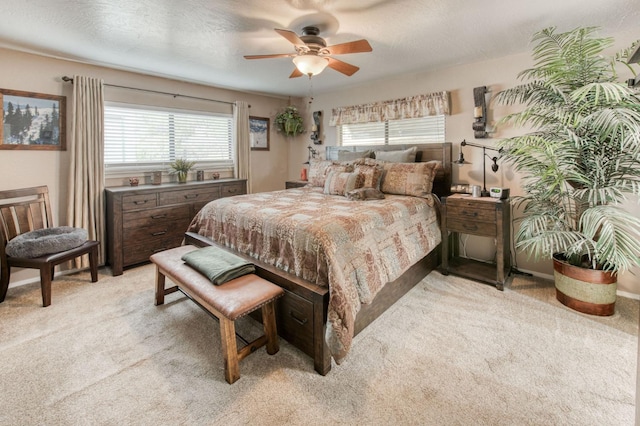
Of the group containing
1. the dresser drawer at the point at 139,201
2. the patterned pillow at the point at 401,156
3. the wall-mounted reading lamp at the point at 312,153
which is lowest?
the dresser drawer at the point at 139,201

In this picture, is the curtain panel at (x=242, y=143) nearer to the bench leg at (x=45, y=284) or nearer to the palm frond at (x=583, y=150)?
the bench leg at (x=45, y=284)

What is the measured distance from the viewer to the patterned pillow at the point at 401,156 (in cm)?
374

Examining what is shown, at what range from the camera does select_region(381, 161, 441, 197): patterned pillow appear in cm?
327

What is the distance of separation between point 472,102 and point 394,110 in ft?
3.22

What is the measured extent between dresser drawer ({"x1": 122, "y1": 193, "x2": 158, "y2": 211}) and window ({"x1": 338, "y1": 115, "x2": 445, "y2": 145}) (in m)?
2.87

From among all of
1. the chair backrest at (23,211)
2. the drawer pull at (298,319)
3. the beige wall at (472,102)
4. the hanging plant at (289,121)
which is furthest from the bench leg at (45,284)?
the beige wall at (472,102)

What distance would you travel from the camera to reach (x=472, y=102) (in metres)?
3.55

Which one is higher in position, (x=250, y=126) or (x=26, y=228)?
(x=250, y=126)

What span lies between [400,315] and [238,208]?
1.68 m

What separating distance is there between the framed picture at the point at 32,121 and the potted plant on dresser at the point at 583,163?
15.0 feet

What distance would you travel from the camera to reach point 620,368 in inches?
73.4

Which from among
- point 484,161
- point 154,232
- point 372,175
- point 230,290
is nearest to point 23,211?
point 154,232

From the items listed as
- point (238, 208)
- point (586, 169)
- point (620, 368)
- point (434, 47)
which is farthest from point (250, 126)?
point (620, 368)

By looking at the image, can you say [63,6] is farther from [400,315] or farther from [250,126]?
[400,315]
